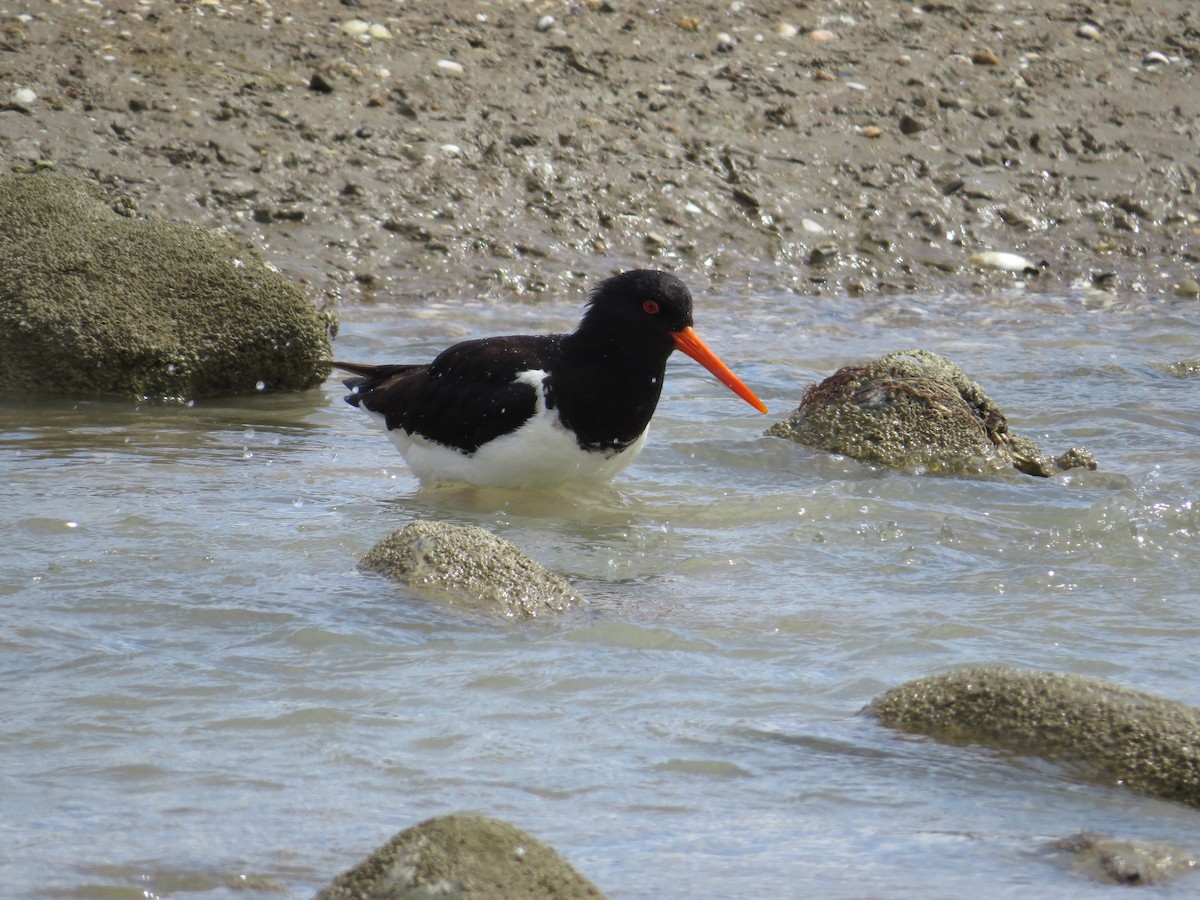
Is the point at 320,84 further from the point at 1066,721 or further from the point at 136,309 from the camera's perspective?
the point at 1066,721

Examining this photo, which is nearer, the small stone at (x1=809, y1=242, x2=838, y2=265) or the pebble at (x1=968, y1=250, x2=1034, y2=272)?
the small stone at (x1=809, y1=242, x2=838, y2=265)

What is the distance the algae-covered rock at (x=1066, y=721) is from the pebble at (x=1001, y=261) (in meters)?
7.04

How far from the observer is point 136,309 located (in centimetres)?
750

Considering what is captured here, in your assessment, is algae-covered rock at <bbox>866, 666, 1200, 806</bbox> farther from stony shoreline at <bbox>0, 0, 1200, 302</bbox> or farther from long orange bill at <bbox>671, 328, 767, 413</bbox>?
stony shoreline at <bbox>0, 0, 1200, 302</bbox>

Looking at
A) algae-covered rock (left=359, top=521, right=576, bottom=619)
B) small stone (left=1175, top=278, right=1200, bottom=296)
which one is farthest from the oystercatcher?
small stone (left=1175, top=278, right=1200, bottom=296)

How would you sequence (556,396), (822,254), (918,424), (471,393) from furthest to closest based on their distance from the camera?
1. (822,254)
2. (918,424)
3. (471,393)
4. (556,396)

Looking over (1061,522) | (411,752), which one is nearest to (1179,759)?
(411,752)

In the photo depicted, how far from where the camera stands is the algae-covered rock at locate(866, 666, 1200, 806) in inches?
136

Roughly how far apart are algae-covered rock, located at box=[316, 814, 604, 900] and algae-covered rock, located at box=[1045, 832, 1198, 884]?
1.03 metres

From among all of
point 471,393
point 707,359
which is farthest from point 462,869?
point 707,359

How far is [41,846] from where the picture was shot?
3.03m

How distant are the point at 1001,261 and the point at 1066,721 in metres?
7.31

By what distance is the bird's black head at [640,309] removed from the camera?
20.1 ft

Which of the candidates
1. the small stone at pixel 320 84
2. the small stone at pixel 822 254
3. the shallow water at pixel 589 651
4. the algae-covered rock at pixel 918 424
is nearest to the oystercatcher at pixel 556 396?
the shallow water at pixel 589 651
